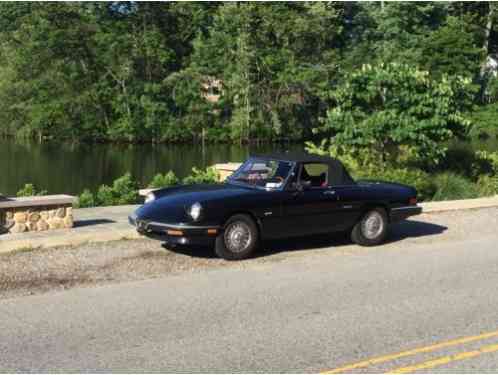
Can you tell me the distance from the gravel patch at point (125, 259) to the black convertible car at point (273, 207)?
347 mm

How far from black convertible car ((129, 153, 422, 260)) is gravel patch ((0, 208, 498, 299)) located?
Answer: 35 centimetres

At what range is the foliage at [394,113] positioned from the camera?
20.7 metres

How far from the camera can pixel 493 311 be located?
28.2 feet

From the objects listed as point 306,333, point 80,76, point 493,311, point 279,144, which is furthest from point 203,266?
point 80,76

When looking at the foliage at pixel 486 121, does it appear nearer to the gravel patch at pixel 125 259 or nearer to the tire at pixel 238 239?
the gravel patch at pixel 125 259

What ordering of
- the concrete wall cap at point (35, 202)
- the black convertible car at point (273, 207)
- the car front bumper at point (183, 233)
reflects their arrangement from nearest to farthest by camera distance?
the car front bumper at point (183, 233) < the black convertible car at point (273, 207) < the concrete wall cap at point (35, 202)

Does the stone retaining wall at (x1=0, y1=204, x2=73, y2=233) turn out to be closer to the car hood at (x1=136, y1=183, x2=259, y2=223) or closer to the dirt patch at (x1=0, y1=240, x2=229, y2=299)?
the dirt patch at (x1=0, y1=240, x2=229, y2=299)

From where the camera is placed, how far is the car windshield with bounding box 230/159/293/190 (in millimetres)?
11953

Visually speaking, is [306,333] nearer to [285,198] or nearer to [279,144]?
[285,198]

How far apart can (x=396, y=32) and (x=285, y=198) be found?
60752mm

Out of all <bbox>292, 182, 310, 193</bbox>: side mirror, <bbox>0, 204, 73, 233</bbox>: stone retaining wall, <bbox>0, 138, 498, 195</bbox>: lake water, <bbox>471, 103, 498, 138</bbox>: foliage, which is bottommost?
<bbox>0, 138, 498, 195</bbox>: lake water

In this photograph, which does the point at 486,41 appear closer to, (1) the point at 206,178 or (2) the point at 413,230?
(1) the point at 206,178

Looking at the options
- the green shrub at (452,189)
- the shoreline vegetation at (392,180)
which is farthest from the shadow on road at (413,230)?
the green shrub at (452,189)

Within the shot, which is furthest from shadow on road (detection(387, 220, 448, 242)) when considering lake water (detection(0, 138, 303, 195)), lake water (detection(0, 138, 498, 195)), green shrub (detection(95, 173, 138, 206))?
lake water (detection(0, 138, 303, 195))
